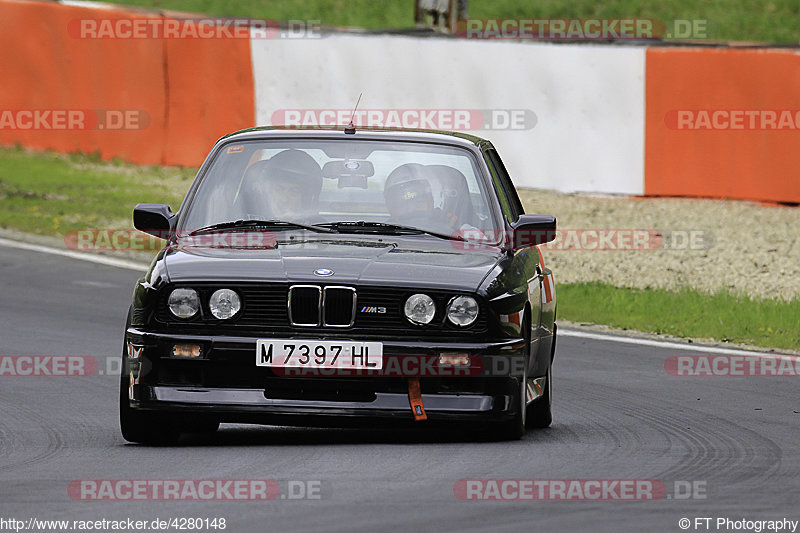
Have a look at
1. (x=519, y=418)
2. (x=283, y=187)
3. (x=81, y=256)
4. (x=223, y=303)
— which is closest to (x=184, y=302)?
(x=223, y=303)

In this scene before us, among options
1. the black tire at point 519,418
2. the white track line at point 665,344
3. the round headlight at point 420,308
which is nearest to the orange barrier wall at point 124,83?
the white track line at point 665,344

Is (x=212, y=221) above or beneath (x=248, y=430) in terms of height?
above

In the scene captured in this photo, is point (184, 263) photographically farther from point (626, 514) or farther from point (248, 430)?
point (626, 514)

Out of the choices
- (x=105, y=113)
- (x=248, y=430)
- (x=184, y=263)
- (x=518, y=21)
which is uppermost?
(x=518, y=21)

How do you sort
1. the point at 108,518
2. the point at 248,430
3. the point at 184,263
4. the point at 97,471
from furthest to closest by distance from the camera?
1. the point at 248,430
2. the point at 184,263
3. the point at 97,471
4. the point at 108,518

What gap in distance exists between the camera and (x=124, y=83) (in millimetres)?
21125

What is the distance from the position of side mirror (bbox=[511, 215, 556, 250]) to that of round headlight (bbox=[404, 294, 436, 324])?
3.54 feet

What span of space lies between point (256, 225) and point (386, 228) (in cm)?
64

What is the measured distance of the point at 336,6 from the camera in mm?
39844

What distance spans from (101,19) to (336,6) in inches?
741

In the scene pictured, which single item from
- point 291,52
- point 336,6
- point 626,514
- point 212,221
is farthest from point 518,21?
point 626,514

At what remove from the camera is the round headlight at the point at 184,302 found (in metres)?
7.36

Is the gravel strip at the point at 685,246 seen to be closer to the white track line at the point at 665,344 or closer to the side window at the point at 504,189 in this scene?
Result: the white track line at the point at 665,344

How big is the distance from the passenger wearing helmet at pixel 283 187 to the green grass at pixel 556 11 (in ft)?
85.4
